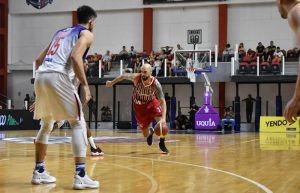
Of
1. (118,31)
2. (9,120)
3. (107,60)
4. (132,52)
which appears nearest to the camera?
(9,120)

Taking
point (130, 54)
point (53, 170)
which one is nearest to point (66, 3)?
point (130, 54)

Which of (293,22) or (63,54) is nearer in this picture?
(293,22)

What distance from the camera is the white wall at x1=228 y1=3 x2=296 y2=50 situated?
101ft

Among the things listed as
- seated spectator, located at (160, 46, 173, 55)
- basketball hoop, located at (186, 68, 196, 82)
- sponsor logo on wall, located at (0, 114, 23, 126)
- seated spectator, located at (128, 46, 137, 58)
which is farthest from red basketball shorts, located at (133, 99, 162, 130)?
seated spectator, located at (128, 46, 137, 58)

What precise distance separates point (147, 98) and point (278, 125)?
40.9 ft

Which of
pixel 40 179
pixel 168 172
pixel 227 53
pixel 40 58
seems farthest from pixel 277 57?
pixel 40 179

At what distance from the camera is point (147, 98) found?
11.0m

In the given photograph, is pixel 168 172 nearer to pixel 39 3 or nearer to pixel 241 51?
pixel 241 51

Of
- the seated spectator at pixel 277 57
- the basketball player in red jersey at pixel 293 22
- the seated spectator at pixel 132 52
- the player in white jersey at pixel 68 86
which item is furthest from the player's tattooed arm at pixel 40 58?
the seated spectator at pixel 132 52

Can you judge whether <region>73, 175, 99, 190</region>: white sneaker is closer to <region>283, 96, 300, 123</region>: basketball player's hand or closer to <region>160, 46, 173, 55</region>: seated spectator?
<region>283, 96, 300, 123</region>: basketball player's hand

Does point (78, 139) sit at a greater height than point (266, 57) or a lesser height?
lesser

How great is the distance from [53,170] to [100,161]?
4.72 feet

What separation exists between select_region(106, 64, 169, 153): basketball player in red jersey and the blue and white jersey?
4580 millimetres

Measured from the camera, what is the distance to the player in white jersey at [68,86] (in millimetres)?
5719
